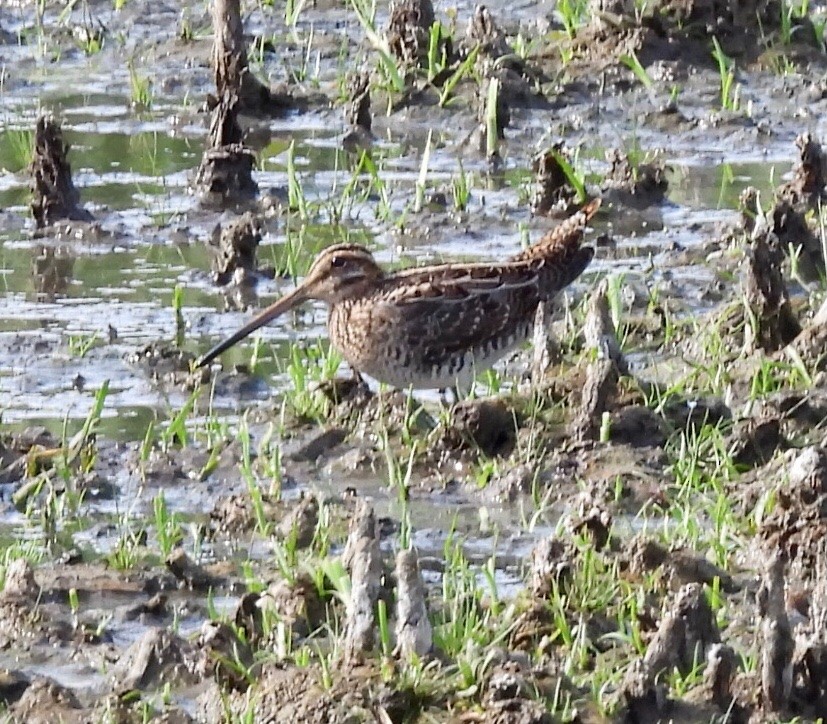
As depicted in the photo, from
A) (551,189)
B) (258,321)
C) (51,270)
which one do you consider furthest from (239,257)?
(551,189)

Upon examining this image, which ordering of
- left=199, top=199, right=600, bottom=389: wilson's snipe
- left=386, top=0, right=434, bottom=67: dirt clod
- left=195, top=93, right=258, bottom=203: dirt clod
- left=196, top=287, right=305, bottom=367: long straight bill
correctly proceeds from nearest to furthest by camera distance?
left=199, top=199, right=600, bottom=389: wilson's snipe < left=196, top=287, right=305, bottom=367: long straight bill < left=195, top=93, right=258, bottom=203: dirt clod < left=386, top=0, right=434, bottom=67: dirt clod

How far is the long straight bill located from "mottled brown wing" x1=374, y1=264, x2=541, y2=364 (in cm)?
41

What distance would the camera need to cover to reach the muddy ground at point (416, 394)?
5359 mm

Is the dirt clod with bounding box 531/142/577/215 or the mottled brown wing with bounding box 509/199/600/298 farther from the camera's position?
the dirt clod with bounding box 531/142/577/215

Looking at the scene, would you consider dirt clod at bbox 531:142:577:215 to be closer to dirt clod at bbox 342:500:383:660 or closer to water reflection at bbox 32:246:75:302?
water reflection at bbox 32:246:75:302

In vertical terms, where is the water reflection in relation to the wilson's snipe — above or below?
below

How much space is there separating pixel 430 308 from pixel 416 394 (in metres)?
0.44

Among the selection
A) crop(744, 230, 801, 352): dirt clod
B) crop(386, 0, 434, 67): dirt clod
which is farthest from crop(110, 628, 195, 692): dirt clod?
crop(386, 0, 434, 67): dirt clod

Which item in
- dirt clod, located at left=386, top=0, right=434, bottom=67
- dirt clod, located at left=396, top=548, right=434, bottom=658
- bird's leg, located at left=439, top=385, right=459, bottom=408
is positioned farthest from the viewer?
dirt clod, located at left=386, top=0, right=434, bottom=67

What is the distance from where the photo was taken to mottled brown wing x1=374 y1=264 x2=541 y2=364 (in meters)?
7.40

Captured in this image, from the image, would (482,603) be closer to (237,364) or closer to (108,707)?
(108,707)

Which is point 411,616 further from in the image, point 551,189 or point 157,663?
point 551,189

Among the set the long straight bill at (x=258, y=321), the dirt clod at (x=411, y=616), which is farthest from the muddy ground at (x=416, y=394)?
the long straight bill at (x=258, y=321)

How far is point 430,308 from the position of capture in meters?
7.48
